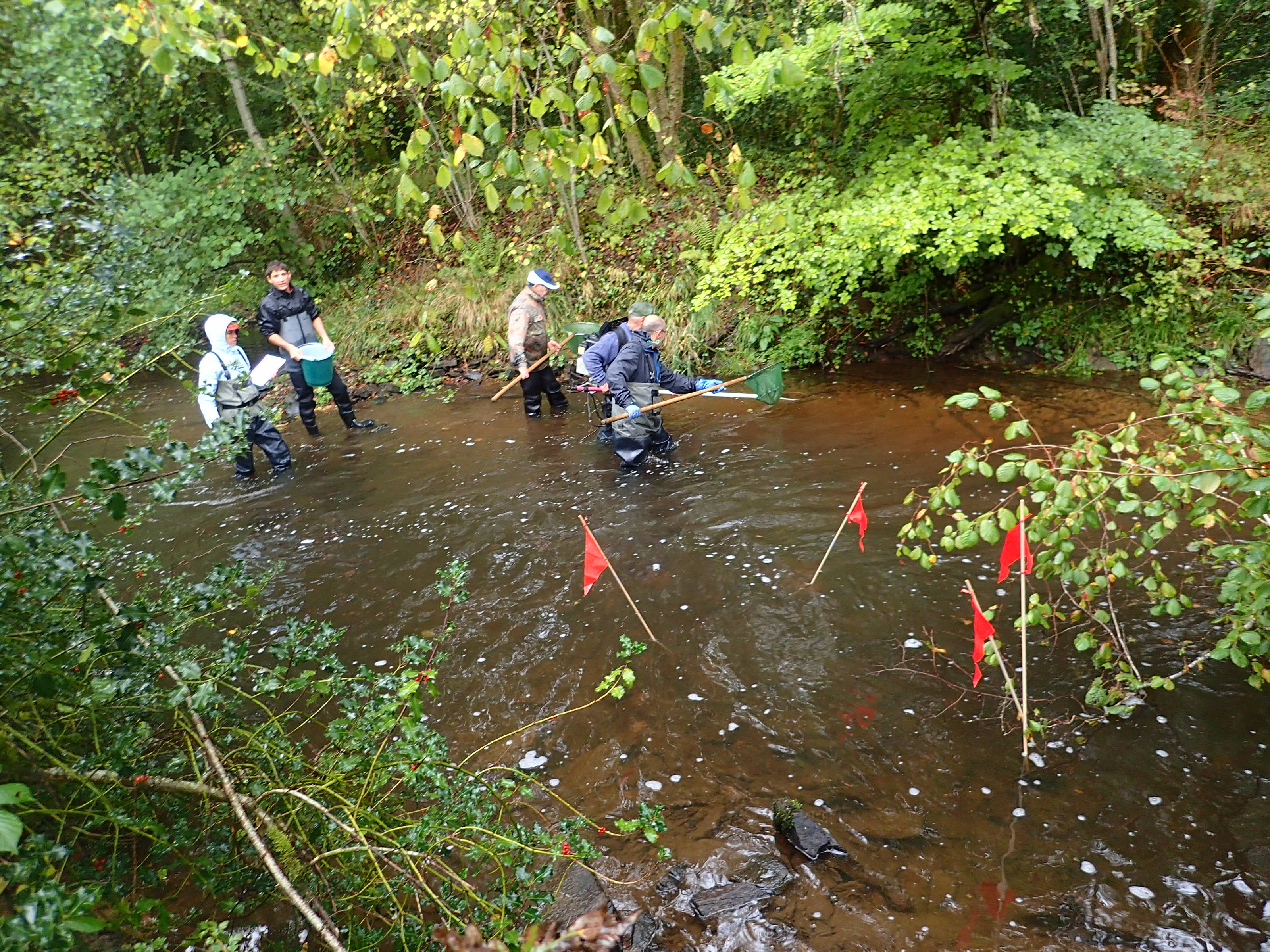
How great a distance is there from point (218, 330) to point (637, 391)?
167 inches

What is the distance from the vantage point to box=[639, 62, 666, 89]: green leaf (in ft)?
6.86

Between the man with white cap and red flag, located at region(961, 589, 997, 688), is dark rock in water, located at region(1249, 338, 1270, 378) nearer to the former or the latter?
red flag, located at region(961, 589, 997, 688)

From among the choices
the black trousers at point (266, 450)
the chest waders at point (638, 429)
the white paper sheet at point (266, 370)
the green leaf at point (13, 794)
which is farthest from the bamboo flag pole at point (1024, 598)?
the black trousers at point (266, 450)

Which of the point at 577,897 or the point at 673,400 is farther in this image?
the point at 673,400

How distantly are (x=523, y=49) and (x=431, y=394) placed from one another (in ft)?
33.6

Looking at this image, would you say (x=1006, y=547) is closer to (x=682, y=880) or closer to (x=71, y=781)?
(x=682, y=880)

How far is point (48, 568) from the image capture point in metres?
2.59

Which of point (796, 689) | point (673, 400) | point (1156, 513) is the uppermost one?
point (1156, 513)

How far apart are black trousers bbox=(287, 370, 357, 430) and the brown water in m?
1.34

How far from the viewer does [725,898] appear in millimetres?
3531

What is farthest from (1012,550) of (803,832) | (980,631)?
(803,832)

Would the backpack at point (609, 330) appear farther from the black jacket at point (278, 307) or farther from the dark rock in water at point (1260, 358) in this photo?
the dark rock in water at point (1260, 358)

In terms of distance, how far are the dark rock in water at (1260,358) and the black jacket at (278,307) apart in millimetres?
10546

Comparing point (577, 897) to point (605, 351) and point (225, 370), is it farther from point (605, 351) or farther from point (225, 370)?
point (225, 370)
